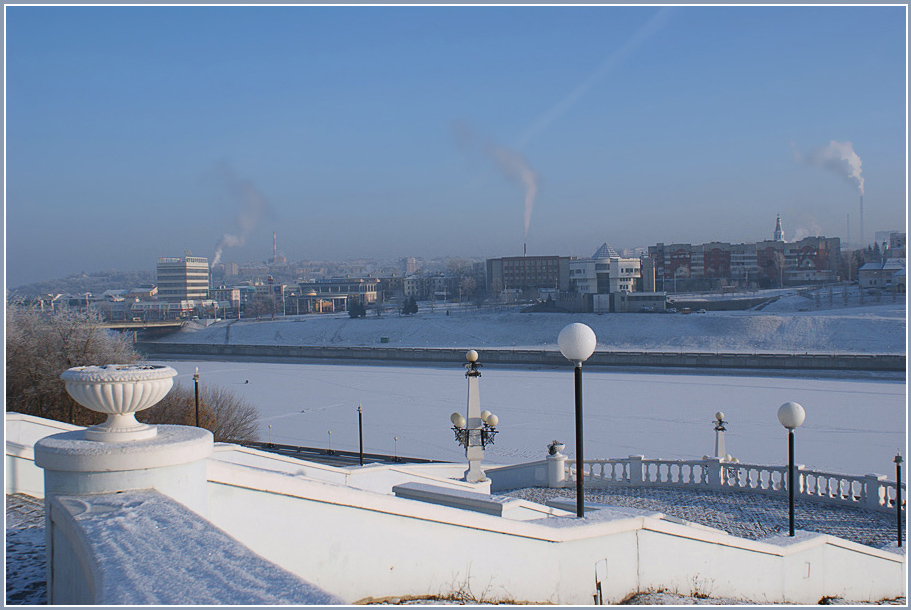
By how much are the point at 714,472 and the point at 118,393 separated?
12153mm

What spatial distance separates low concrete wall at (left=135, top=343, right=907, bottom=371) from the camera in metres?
45.4

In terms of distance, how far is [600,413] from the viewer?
96.6 feet

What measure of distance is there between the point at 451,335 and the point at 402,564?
66411 mm

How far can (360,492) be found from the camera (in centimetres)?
486

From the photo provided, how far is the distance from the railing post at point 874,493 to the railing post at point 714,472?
240 cm

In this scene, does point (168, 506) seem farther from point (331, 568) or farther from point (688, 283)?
point (688, 283)

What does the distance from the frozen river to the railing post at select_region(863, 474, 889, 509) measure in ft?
20.3

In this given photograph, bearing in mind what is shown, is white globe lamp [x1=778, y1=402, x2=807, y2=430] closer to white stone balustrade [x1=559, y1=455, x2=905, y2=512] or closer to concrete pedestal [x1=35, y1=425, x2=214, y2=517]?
white stone balustrade [x1=559, y1=455, x2=905, y2=512]

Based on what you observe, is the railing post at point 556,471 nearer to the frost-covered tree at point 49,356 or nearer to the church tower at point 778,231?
the frost-covered tree at point 49,356

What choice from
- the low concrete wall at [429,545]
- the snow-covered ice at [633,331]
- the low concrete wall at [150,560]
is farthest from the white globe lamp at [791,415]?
the snow-covered ice at [633,331]

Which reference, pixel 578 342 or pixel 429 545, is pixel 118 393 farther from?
pixel 578 342

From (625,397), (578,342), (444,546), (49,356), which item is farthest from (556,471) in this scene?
(625,397)

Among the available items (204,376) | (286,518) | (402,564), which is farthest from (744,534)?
(204,376)

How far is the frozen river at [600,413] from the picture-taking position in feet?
71.2
